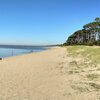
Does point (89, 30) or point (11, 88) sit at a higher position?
point (89, 30)

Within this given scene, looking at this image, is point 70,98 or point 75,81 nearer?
point 70,98

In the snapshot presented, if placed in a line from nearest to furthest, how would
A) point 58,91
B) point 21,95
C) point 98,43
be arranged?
point 21,95 < point 58,91 < point 98,43

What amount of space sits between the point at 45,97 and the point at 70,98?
1037 millimetres

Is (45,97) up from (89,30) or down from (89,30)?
down

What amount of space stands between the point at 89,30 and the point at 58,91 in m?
85.9

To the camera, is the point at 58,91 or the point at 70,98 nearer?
the point at 70,98

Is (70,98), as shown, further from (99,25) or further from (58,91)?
(99,25)

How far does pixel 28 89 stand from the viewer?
32.4ft

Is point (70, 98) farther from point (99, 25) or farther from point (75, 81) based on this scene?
point (99, 25)

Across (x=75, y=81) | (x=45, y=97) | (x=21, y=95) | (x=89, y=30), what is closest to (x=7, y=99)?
(x=21, y=95)

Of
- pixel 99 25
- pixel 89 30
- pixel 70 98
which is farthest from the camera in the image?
pixel 89 30

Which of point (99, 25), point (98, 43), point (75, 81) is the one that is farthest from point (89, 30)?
point (75, 81)

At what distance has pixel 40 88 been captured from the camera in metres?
10.1

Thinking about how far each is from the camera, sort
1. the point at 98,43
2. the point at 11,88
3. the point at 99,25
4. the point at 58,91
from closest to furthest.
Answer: the point at 58,91
the point at 11,88
the point at 98,43
the point at 99,25
